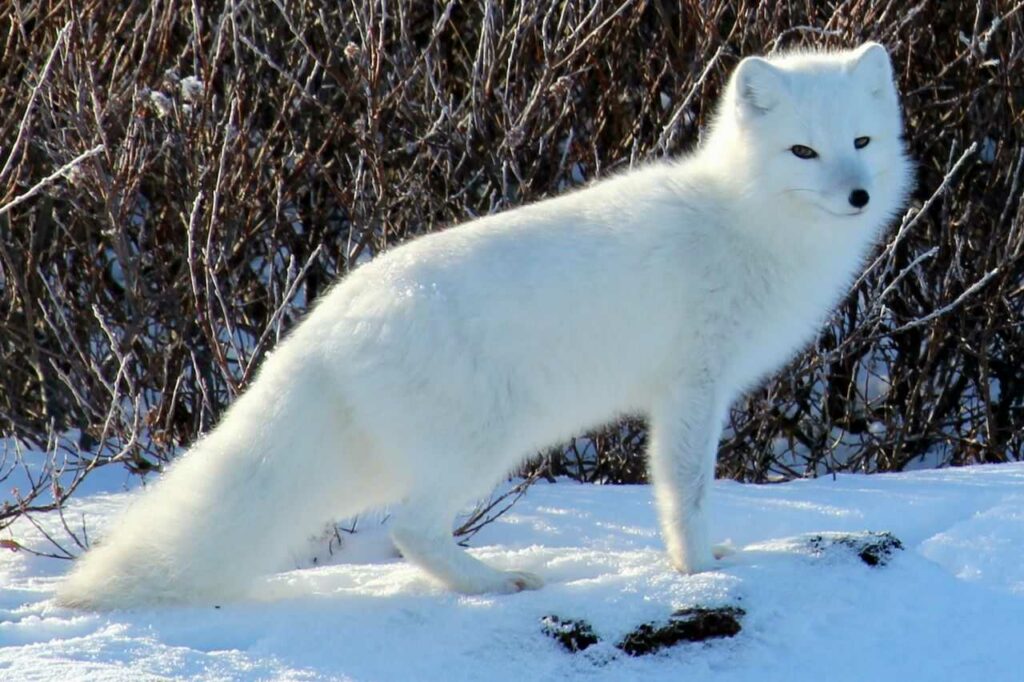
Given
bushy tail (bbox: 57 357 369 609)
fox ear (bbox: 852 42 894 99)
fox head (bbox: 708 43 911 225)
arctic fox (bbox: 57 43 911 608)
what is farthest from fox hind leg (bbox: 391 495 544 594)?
fox ear (bbox: 852 42 894 99)

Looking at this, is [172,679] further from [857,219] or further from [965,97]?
[965,97]

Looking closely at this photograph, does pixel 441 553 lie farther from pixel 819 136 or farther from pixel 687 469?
pixel 819 136

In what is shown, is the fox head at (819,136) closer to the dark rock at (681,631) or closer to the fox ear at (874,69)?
the fox ear at (874,69)

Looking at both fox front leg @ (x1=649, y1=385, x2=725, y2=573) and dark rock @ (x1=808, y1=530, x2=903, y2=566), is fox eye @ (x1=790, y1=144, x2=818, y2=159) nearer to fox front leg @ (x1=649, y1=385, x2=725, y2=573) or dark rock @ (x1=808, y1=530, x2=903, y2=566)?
fox front leg @ (x1=649, y1=385, x2=725, y2=573)

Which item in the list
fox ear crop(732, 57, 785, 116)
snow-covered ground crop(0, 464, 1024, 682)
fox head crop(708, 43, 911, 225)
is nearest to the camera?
snow-covered ground crop(0, 464, 1024, 682)

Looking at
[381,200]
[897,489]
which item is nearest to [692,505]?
[897,489]

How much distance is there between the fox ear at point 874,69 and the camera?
11.8 feet

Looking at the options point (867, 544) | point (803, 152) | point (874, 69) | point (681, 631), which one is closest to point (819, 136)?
point (803, 152)

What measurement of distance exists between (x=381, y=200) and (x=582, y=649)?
7.94 ft

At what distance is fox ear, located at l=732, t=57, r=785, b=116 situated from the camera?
11.6ft

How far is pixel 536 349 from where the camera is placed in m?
3.31

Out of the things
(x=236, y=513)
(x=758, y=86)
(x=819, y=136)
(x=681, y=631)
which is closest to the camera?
(x=681, y=631)

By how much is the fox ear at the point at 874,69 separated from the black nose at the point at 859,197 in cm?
43

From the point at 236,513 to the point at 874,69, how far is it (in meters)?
2.07
